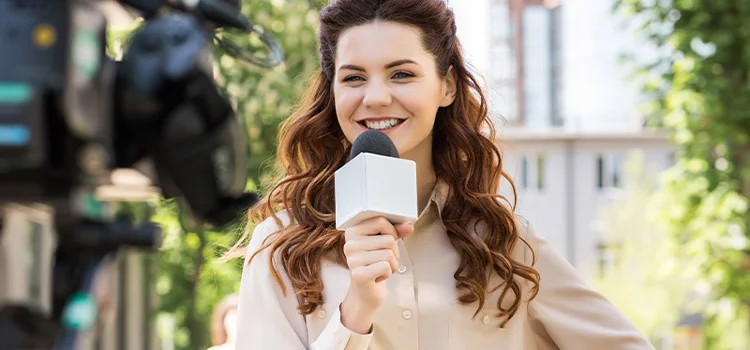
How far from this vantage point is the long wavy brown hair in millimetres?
3182

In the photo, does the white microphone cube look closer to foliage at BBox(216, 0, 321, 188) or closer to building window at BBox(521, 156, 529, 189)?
foliage at BBox(216, 0, 321, 188)

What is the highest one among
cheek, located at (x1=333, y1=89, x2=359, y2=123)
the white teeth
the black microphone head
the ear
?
the ear

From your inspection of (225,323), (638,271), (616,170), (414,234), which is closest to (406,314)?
(414,234)

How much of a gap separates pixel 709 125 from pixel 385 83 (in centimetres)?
1011

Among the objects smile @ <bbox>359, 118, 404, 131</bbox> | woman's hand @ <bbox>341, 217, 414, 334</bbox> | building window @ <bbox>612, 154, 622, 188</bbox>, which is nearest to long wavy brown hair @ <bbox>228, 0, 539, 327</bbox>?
smile @ <bbox>359, 118, 404, 131</bbox>

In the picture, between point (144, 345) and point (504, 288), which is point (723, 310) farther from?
point (504, 288)

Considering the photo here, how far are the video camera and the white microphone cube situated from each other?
356 millimetres

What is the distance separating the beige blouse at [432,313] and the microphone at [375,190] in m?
0.44

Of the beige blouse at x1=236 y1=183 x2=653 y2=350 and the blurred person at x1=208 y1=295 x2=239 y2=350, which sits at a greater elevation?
the beige blouse at x1=236 y1=183 x2=653 y2=350

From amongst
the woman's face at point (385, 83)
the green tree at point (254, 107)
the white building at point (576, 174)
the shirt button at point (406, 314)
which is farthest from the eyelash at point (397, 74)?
the white building at point (576, 174)

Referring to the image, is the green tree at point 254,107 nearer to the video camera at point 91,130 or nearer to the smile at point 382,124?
the smile at point 382,124

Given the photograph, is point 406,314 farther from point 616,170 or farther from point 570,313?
point 616,170

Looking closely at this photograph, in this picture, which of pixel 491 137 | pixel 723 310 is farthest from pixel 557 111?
pixel 491 137

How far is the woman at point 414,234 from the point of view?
3.12 m
